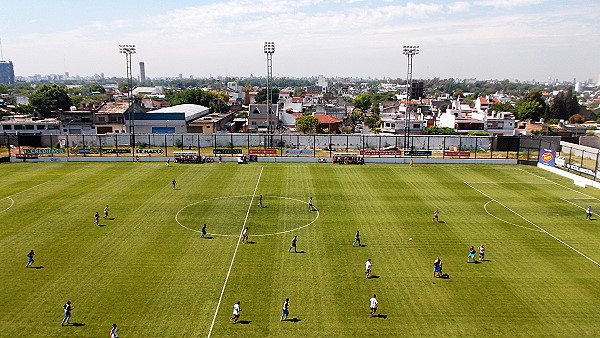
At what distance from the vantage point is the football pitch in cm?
2102

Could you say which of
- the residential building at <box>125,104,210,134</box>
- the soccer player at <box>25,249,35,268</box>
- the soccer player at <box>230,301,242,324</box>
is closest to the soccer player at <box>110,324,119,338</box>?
the soccer player at <box>230,301,242,324</box>

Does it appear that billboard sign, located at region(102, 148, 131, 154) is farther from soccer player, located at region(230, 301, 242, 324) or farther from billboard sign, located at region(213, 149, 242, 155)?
soccer player, located at region(230, 301, 242, 324)

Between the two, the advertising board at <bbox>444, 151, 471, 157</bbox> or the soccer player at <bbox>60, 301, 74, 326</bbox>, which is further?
the advertising board at <bbox>444, 151, 471, 157</bbox>

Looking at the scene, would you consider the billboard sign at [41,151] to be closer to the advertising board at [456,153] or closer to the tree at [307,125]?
the tree at [307,125]

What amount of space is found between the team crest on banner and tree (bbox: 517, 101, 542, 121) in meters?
76.3

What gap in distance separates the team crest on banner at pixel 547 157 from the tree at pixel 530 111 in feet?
250

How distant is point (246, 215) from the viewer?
37.3 metres

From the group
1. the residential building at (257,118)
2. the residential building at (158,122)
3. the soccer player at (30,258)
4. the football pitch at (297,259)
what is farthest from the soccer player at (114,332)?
the residential building at (257,118)

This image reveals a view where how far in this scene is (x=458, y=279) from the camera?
83.9 feet

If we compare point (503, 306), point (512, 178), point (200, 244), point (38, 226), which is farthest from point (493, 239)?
point (38, 226)

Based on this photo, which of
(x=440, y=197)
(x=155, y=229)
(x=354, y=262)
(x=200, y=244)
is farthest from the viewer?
(x=440, y=197)

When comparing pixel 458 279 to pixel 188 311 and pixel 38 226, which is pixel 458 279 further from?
pixel 38 226

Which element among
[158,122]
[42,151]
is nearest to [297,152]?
[158,122]

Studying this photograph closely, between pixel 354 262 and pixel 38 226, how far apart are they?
24746 mm
